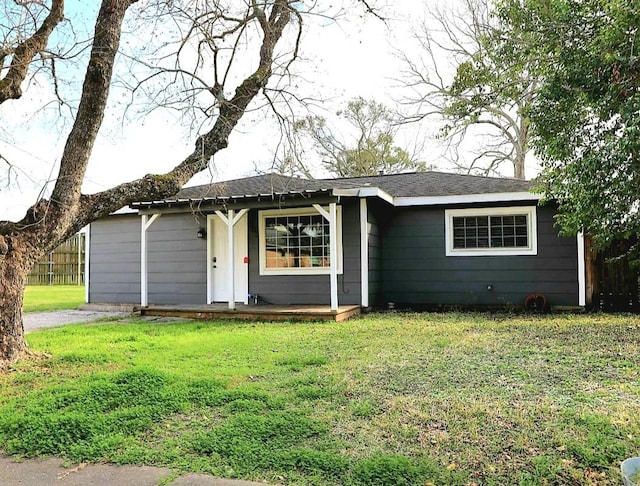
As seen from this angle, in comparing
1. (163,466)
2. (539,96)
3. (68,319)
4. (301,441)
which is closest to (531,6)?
(539,96)

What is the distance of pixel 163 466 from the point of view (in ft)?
8.84

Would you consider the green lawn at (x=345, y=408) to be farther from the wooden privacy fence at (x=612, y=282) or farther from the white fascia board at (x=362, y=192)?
the wooden privacy fence at (x=612, y=282)

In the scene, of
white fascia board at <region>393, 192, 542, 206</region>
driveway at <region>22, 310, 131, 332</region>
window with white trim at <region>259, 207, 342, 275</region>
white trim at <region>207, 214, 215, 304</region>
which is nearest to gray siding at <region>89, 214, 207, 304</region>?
white trim at <region>207, 214, 215, 304</region>

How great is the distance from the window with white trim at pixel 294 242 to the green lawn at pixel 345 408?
3781mm

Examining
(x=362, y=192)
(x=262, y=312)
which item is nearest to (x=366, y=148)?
(x=362, y=192)

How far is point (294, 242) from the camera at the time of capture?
991cm

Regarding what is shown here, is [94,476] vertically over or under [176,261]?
under

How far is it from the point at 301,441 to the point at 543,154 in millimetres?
5484

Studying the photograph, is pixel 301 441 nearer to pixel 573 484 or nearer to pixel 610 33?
pixel 573 484

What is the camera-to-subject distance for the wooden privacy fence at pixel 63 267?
21.8 metres

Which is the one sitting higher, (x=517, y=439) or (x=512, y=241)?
(x=512, y=241)

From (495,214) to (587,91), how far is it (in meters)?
4.47

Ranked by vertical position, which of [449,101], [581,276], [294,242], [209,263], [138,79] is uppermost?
[449,101]

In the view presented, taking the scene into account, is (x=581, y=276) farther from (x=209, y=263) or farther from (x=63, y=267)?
(x=63, y=267)
